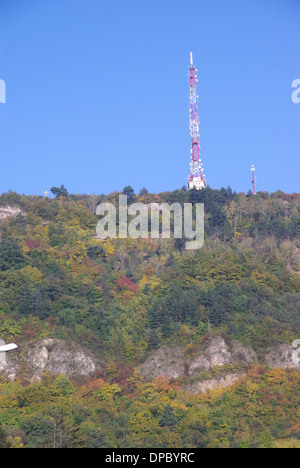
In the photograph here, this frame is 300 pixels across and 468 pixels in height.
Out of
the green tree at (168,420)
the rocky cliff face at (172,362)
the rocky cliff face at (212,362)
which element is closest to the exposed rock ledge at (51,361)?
the rocky cliff face at (172,362)

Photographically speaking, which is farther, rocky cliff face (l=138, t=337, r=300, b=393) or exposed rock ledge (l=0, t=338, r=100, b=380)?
exposed rock ledge (l=0, t=338, r=100, b=380)

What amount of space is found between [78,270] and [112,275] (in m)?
2.66

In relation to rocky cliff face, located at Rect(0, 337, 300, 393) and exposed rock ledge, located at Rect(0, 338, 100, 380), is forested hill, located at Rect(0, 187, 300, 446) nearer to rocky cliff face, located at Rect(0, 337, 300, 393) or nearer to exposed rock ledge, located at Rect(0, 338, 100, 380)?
rocky cliff face, located at Rect(0, 337, 300, 393)

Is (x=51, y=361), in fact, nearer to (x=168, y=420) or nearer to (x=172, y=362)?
(x=172, y=362)

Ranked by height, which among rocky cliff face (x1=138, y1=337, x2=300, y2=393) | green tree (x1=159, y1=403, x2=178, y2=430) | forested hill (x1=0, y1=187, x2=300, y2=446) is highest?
forested hill (x1=0, y1=187, x2=300, y2=446)

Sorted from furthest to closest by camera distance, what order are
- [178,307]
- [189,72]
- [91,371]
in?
[189,72] < [178,307] < [91,371]

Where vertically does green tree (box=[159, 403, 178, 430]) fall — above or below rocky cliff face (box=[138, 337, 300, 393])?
below

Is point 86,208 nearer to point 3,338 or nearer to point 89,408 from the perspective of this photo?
point 3,338

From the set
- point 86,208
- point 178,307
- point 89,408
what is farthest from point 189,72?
point 89,408

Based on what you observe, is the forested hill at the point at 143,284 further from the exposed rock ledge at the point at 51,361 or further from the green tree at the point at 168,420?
Answer: the exposed rock ledge at the point at 51,361

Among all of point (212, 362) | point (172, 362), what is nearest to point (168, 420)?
point (212, 362)

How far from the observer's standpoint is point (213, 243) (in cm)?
7500

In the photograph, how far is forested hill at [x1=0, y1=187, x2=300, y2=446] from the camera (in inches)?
2392

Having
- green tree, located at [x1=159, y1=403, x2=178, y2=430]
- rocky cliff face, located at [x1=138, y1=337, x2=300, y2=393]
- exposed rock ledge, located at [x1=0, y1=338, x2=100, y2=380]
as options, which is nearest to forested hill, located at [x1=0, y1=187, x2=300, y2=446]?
green tree, located at [x1=159, y1=403, x2=178, y2=430]
